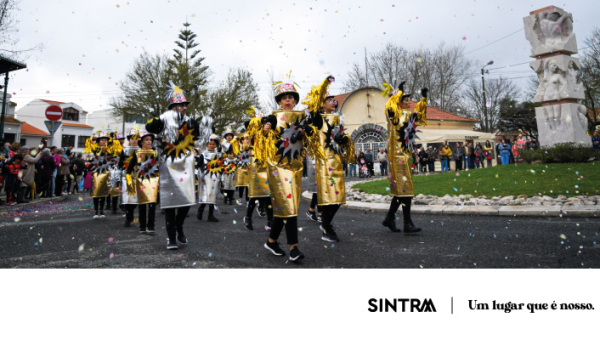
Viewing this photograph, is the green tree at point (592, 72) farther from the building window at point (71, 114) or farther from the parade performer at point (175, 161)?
the building window at point (71, 114)

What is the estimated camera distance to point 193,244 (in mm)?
5227

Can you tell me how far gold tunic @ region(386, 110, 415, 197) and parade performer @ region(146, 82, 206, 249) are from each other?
287 centimetres

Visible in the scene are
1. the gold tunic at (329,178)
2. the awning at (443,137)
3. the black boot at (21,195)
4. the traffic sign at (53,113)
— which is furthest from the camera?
the awning at (443,137)

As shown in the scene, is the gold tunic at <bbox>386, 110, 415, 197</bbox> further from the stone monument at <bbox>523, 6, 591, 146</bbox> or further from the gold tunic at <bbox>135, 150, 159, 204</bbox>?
the stone monument at <bbox>523, 6, 591, 146</bbox>

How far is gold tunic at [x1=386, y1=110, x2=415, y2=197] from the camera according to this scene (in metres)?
5.61

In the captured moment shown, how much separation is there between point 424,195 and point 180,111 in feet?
22.2

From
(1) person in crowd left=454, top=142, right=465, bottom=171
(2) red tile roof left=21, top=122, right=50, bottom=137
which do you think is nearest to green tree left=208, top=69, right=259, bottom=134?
(1) person in crowd left=454, top=142, right=465, bottom=171

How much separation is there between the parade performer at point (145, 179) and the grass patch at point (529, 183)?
6.68 meters

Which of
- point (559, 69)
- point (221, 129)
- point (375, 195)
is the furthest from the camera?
point (221, 129)

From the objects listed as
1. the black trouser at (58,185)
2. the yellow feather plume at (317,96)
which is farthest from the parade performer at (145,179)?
the black trouser at (58,185)

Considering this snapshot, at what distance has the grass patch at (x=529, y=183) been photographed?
8.50 metres

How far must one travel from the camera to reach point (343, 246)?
486cm
